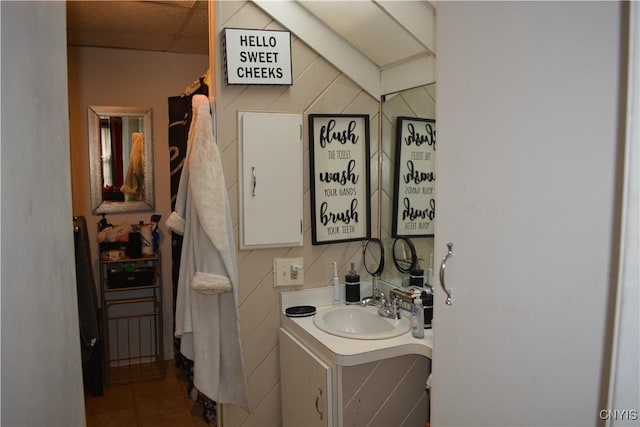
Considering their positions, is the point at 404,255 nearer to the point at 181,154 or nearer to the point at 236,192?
the point at 236,192

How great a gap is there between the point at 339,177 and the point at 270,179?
1.16 ft

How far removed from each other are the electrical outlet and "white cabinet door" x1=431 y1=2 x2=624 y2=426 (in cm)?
124

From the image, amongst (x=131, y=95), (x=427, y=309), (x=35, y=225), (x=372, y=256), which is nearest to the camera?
(x=35, y=225)

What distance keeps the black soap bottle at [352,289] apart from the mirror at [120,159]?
2.08 metres

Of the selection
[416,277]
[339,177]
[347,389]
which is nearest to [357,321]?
[416,277]

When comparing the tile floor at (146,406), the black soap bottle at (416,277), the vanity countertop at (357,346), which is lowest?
the tile floor at (146,406)

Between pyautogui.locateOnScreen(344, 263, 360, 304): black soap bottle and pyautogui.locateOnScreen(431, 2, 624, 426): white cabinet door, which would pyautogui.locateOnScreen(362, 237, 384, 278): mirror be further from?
pyautogui.locateOnScreen(431, 2, 624, 426): white cabinet door

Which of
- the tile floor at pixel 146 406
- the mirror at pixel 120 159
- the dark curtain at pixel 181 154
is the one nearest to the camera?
the dark curtain at pixel 181 154

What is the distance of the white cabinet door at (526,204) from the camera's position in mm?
734

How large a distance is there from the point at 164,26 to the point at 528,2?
284cm

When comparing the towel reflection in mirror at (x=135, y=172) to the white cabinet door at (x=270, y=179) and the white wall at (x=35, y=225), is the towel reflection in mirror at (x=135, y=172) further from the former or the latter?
the white wall at (x=35, y=225)

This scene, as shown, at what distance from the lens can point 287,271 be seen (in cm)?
232

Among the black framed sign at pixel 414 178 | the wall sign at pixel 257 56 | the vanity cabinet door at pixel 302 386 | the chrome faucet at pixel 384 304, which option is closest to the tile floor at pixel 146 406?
the vanity cabinet door at pixel 302 386

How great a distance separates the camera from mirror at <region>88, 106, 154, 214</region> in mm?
3703
